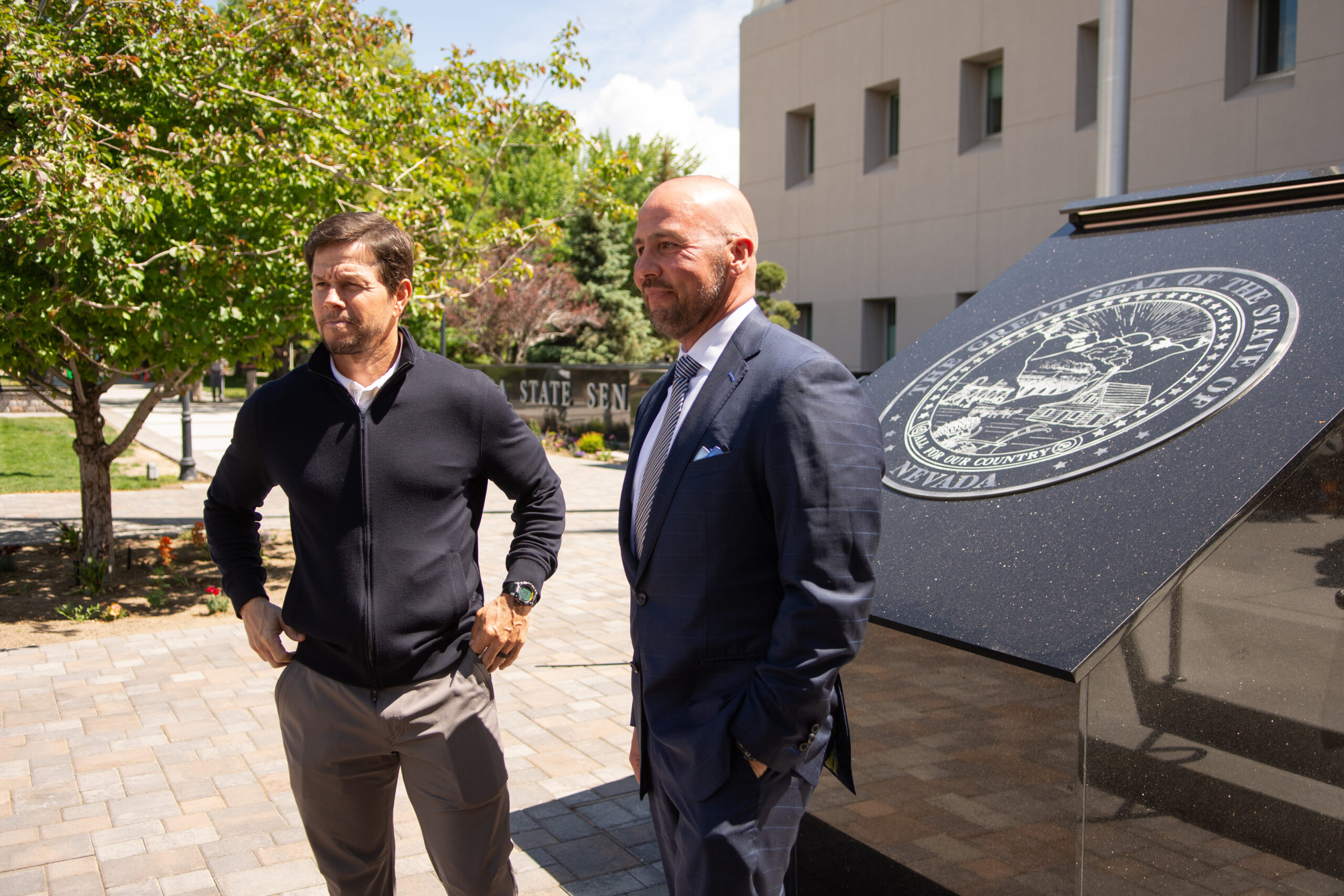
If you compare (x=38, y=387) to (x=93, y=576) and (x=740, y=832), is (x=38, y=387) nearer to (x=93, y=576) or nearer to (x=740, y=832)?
(x=93, y=576)

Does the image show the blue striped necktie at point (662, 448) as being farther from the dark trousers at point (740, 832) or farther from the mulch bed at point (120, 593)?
the mulch bed at point (120, 593)

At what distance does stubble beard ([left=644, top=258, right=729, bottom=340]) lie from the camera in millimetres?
2242

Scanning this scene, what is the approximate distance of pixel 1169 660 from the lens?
7.91ft

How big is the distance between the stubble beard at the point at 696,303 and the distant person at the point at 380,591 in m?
0.69

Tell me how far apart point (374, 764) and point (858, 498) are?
4.91 feet

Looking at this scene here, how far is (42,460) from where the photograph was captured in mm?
18219

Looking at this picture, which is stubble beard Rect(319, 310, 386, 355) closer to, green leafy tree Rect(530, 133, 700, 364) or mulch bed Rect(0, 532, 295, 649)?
mulch bed Rect(0, 532, 295, 649)

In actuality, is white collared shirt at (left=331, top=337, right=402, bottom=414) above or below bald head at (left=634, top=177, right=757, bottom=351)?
below

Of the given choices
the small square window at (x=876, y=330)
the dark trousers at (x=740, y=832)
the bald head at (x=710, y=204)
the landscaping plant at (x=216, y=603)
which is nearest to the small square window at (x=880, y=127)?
the small square window at (x=876, y=330)

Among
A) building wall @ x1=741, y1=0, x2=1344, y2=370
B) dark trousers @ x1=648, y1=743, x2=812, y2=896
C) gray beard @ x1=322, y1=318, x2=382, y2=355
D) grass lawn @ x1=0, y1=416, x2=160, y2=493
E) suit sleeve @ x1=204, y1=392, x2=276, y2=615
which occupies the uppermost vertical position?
building wall @ x1=741, y1=0, x2=1344, y2=370

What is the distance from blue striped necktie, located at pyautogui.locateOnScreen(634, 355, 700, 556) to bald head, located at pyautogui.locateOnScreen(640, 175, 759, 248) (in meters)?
0.30

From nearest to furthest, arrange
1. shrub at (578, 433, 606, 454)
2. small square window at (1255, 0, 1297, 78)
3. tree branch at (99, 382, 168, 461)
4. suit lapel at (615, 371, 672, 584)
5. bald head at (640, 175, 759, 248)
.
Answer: bald head at (640, 175, 759, 248) < suit lapel at (615, 371, 672, 584) < tree branch at (99, 382, 168, 461) < small square window at (1255, 0, 1297, 78) < shrub at (578, 433, 606, 454)

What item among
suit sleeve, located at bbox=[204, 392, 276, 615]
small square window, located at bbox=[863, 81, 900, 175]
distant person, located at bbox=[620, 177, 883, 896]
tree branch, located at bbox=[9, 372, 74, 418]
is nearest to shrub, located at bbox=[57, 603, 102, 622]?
tree branch, located at bbox=[9, 372, 74, 418]

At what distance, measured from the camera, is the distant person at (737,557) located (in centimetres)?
197
